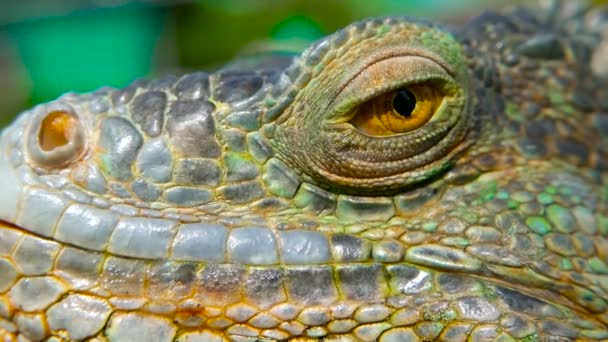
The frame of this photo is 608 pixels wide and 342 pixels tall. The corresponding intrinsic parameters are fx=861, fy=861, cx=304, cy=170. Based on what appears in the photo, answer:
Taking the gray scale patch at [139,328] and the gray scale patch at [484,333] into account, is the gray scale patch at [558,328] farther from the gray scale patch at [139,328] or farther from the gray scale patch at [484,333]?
the gray scale patch at [139,328]

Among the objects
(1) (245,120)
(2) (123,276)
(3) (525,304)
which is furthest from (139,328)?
(3) (525,304)

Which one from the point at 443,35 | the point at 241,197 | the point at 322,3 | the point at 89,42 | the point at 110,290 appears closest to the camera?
the point at 110,290

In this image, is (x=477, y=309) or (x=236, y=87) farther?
(x=236, y=87)

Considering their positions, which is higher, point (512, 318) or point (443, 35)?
point (443, 35)

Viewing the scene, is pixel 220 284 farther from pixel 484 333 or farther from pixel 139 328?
pixel 484 333

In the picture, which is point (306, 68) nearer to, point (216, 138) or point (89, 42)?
point (216, 138)

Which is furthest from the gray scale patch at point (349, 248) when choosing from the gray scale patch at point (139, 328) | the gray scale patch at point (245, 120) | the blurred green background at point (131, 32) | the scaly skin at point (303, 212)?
the blurred green background at point (131, 32)

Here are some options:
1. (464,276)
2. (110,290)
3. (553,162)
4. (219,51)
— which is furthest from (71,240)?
(219,51)
